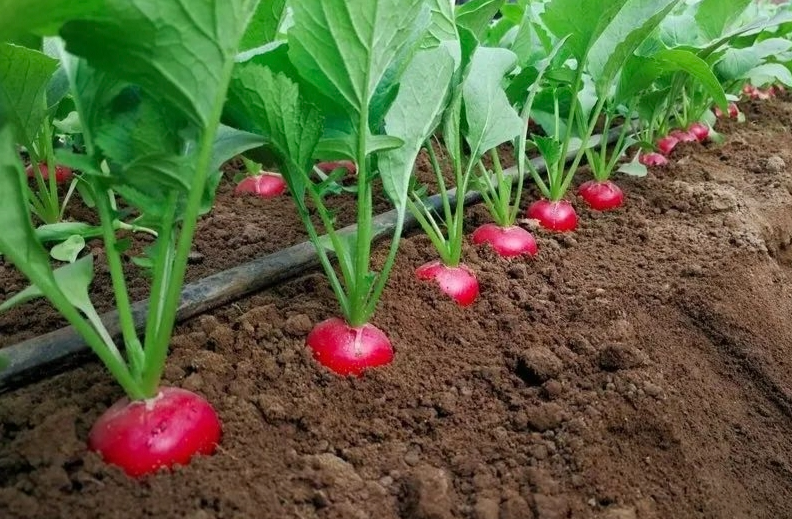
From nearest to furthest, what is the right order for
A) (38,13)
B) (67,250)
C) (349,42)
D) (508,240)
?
(38,13)
(349,42)
(67,250)
(508,240)

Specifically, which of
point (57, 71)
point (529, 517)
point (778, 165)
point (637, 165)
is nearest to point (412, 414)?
point (529, 517)

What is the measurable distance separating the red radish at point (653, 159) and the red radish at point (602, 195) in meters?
0.39

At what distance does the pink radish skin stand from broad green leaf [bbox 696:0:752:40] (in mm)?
1032

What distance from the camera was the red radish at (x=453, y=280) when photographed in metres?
1.39

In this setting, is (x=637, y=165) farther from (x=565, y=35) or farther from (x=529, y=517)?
(x=529, y=517)

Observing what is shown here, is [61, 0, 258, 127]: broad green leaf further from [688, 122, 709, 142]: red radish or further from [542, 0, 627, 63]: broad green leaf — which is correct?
[688, 122, 709, 142]: red radish

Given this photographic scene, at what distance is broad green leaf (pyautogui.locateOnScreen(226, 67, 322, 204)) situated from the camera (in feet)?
3.05

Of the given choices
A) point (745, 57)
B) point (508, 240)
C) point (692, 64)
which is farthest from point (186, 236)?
point (745, 57)

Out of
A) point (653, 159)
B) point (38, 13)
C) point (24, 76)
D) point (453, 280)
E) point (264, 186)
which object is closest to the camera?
point (38, 13)

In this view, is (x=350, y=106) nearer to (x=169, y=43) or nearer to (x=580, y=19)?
(x=169, y=43)

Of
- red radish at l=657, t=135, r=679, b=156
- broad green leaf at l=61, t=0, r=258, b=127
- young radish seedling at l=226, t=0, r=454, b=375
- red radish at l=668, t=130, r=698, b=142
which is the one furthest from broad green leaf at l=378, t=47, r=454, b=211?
red radish at l=668, t=130, r=698, b=142

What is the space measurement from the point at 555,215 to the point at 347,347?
0.91m

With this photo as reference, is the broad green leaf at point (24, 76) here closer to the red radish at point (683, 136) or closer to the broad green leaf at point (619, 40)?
the broad green leaf at point (619, 40)

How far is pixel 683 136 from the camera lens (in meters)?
2.71
